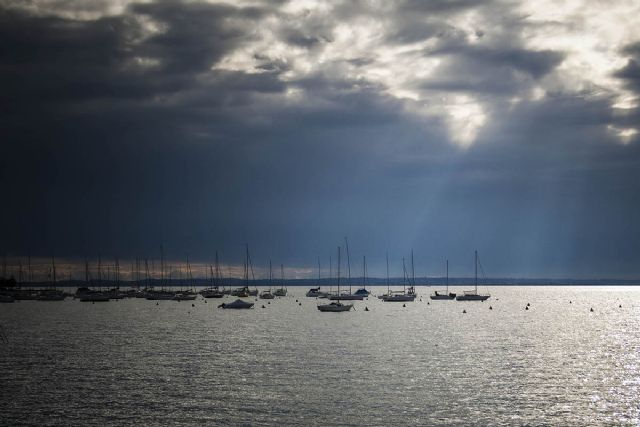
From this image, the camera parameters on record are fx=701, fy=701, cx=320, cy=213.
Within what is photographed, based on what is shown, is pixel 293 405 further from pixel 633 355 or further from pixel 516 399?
pixel 633 355

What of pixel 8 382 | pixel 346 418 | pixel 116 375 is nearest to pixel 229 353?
pixel 116 375

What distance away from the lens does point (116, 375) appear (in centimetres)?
6003

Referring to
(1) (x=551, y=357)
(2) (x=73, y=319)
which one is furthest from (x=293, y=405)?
(2) (x=73, y=319)

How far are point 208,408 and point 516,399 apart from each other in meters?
21.3

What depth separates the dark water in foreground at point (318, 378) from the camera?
44.2 metres

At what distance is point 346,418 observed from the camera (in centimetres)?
4281

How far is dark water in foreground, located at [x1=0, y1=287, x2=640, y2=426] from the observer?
44156 mm

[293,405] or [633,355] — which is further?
[633,355]

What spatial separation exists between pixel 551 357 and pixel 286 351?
28655mm

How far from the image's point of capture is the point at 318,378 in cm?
5753

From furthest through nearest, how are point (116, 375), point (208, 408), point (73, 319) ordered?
1. point (73, 319)
2. point (116, 375)
3. point (208, 408)

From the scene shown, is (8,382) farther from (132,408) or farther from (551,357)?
(551,357)

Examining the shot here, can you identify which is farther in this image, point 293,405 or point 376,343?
point 376,343

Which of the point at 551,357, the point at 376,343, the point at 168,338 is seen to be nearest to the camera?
the point at 551,357
